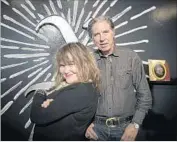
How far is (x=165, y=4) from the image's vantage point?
87.4 inches

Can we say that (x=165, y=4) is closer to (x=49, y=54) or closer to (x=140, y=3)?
(x=140, y=3)

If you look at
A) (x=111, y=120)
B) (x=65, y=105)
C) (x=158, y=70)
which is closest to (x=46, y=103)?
(x=65, y=105)

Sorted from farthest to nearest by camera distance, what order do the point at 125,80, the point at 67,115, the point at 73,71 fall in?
the point at 125,80 → the point at 73,71 → the point at 67,115

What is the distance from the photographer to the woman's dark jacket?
137 centimetres

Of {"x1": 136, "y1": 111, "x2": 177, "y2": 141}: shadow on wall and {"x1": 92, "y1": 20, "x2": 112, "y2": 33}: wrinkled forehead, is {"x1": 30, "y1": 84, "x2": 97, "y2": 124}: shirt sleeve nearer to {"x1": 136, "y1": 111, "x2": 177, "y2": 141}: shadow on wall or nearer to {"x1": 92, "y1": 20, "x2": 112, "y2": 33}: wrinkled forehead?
{"x1": 92, "y1": 20, "x2": 112, "y2": 33}: wrinkled forehead

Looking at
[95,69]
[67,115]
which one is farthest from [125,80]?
[67,115]

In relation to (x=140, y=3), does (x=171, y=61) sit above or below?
below

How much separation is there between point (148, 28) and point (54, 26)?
859 mm

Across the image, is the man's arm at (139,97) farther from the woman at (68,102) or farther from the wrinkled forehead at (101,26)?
the woman at (68,102)

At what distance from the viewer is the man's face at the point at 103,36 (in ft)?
5.98

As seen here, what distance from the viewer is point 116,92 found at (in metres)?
1.83

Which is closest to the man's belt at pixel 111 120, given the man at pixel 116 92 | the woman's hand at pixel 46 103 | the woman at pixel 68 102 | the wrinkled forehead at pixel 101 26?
the man at pixel 116 92

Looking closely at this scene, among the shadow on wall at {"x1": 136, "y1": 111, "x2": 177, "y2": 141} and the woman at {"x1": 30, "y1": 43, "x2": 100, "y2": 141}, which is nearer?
the woman at {"x1": 30, "y1": 43, "x2": 100, "y2": 141}

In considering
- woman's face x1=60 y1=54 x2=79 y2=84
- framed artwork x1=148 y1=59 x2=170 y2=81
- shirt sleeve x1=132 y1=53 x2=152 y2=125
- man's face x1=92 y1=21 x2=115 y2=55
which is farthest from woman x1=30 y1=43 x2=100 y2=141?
framed artwork x1=148 y1=59 x2=170 y2=81
